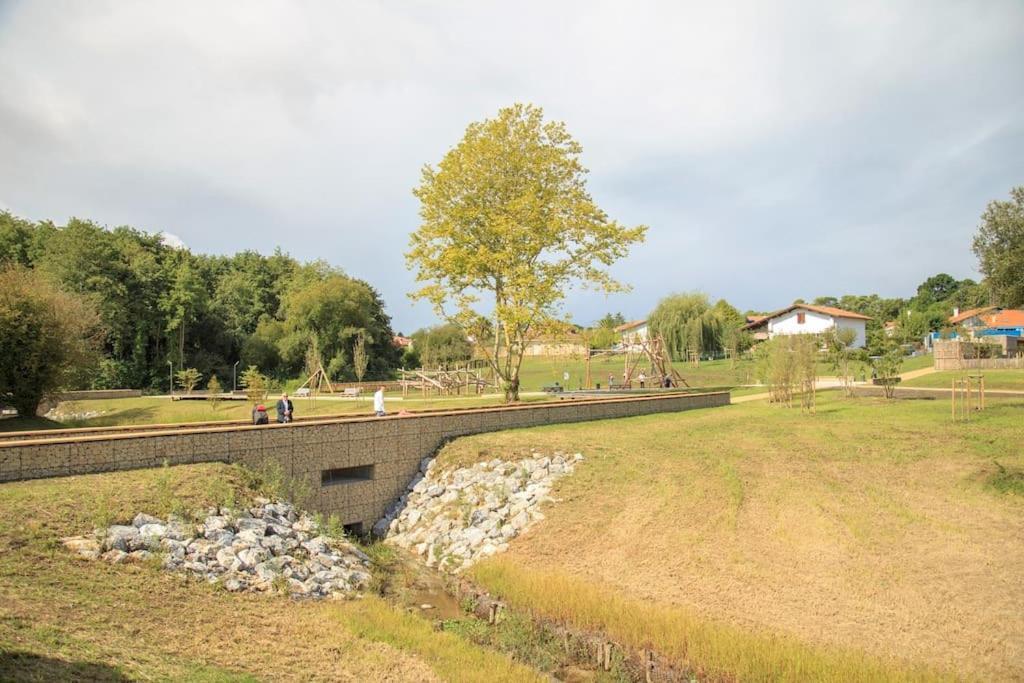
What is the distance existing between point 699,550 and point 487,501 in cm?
567

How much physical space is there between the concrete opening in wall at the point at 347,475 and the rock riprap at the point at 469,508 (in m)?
1.16

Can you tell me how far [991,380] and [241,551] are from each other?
129 ft

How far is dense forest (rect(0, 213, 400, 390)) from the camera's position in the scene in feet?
174

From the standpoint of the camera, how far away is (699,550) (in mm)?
13242

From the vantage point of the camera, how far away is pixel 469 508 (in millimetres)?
16812

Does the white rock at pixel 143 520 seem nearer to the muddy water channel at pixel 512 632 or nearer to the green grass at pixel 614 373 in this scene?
the muddy water channel at pixel 512 632

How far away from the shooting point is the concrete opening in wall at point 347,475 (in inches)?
701

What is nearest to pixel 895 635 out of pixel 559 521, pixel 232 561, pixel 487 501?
pixel 559 521

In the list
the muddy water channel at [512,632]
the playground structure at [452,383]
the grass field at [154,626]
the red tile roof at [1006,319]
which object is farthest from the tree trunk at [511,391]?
the red tile roof at [1006,319]

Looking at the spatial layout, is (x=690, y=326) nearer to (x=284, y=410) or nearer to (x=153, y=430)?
(x=284, y=410)

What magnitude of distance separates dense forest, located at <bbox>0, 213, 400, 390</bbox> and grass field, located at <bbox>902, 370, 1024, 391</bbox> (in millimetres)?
40556

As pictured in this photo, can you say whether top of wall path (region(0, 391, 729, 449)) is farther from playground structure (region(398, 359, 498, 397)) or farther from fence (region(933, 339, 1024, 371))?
fence (region(933, 339, 1024, 371))

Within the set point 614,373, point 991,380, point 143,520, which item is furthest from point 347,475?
point 614,373

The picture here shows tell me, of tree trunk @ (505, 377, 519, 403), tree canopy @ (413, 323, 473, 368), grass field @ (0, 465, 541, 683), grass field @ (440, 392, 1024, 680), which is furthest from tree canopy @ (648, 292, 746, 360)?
grass field @ (0, 465, 541, 683)
